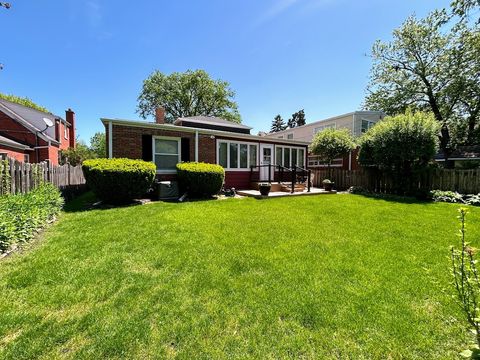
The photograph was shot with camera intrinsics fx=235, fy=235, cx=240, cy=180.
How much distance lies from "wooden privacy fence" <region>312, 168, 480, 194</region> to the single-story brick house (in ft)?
9.83

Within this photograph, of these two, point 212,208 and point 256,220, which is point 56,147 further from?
point 256,220

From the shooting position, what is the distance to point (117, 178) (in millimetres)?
7867

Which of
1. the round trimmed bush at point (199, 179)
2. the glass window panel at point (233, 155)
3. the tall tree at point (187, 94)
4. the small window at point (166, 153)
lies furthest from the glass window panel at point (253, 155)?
the tall tree at point (187, 94)

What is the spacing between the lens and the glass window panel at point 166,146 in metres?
10.9

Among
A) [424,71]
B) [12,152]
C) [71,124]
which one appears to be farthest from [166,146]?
[424,71]

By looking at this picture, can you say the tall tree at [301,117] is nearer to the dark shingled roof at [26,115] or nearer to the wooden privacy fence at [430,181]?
the wooden privacy fence at [430,181]

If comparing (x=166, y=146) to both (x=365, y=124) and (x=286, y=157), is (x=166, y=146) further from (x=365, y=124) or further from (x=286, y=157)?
(x=365, y=124)

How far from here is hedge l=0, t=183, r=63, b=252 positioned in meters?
3.87

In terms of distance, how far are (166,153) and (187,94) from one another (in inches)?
975

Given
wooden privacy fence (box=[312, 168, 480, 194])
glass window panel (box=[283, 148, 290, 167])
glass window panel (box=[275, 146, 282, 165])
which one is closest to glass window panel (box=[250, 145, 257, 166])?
A: glass window panel (box=[275, 146, 282, 165])

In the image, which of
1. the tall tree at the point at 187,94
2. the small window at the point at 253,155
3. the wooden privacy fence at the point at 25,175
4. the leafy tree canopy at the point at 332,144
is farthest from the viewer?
the tall tree at the point at 187,94

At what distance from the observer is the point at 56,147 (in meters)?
18.0

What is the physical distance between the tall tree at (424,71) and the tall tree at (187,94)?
Result: 752 inches

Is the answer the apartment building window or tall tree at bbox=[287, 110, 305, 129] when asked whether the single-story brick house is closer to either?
the apartment building window
